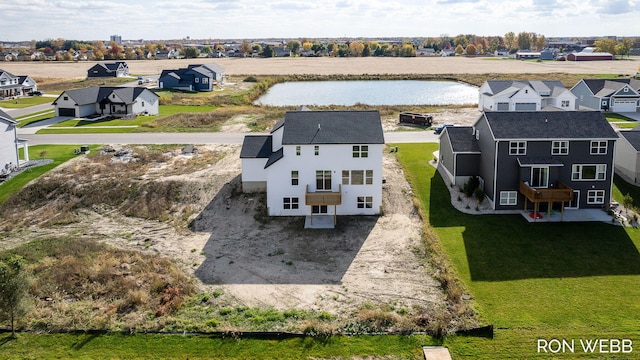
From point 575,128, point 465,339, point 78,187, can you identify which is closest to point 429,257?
point 465,339

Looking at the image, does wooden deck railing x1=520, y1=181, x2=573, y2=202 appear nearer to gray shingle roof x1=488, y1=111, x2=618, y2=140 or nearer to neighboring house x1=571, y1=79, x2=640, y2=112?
gray shingle roof x1=488, y1=111, x2=618, y2=140

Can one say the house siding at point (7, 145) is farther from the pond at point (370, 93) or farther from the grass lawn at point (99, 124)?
the pond at point (370, 93)

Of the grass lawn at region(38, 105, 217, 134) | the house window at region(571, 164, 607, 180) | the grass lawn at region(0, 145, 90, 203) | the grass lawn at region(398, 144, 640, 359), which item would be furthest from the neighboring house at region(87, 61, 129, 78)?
the house window at region(571, 164, 607, 180)

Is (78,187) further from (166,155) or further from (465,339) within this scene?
(465,339)

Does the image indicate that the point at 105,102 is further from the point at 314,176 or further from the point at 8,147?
the point at 314,176

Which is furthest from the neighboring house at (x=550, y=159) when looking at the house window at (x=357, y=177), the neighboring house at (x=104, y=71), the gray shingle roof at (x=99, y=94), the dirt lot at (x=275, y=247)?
the neighboring house at (x=104, y=71)

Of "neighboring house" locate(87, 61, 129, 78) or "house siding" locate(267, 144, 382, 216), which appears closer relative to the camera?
"house siding" locate(267, 144, 382, 216)
